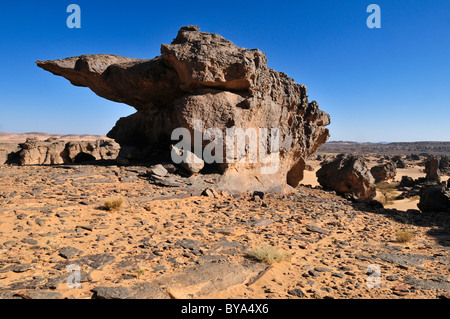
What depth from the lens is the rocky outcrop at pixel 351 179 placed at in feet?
42.0

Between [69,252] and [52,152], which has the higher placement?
[52,152]

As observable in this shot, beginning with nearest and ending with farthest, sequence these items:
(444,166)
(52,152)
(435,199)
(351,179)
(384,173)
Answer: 1. (435,199)
2. (351,179)
3. (52,152)
4. (384,173)
5. (444,166)

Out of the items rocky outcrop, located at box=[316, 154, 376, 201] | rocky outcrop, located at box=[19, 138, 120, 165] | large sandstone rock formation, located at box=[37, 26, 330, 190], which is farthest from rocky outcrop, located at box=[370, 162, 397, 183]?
rocky outcrop, located at box=[19, 138, 120, 165]

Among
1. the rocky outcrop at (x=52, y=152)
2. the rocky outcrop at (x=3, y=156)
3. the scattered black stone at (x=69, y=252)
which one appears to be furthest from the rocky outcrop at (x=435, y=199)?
the rocky outcrop at (x=3, y=156)

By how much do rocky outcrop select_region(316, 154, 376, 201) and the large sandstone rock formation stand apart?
196 centimetres

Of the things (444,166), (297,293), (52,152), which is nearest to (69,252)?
(297,293)

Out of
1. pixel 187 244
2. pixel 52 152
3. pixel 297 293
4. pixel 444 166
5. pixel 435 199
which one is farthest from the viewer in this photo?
pixel 444 166

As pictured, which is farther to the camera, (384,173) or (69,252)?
(384,173)

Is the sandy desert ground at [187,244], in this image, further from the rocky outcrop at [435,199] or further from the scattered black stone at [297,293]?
the rocky outcrop at [435,199]

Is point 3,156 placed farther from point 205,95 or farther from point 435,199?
point 435,199

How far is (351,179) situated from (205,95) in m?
8.67

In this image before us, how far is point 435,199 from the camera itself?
34.9 ft

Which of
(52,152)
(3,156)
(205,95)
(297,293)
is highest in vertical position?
(205,95)

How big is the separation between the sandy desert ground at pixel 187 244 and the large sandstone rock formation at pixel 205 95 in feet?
7.18
